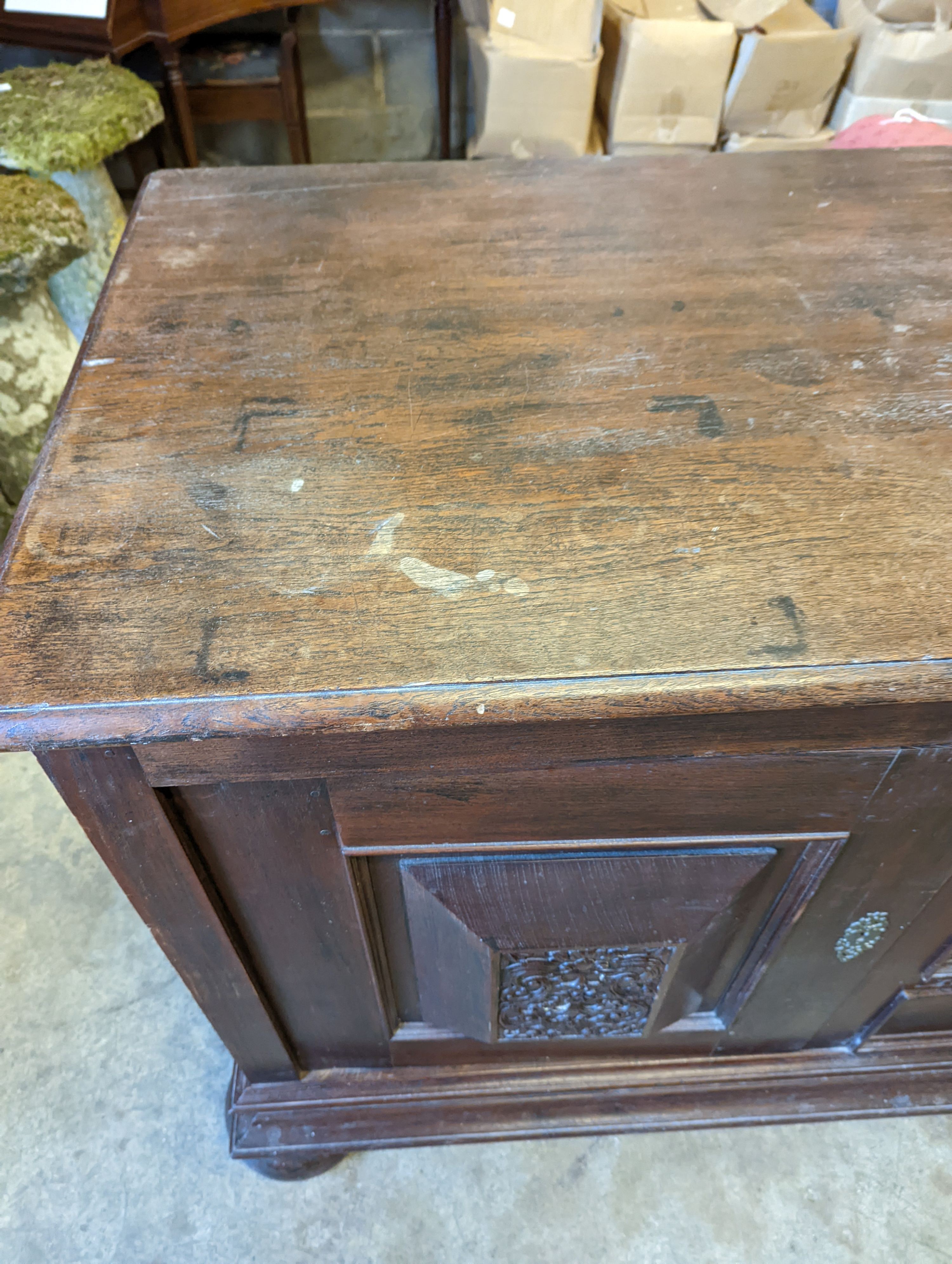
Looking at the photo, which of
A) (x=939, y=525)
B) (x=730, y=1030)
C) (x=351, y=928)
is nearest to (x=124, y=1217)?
(x=351, y=928)

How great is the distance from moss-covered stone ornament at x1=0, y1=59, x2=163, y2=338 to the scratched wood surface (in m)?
0.98

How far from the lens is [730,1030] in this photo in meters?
Result: 0.87

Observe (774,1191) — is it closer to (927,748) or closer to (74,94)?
(927,748)

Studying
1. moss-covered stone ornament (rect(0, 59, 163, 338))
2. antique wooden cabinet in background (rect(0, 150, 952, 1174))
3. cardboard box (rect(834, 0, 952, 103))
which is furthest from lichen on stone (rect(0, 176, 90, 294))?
cardboard box (rect(834, 0, 952, 103))

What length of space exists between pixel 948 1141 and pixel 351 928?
842 mm

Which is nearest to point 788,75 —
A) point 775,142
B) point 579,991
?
point 775,142

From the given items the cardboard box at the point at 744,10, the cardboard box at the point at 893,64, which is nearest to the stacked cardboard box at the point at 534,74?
the cardboard box at the point at 744,10

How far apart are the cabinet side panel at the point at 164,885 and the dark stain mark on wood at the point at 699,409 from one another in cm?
47

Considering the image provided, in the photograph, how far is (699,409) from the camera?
0.65 meters

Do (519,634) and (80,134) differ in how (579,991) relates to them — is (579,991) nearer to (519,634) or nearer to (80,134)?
(519,634)

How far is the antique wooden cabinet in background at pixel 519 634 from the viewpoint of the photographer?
1.64ft

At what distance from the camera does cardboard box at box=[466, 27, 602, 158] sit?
1812mm

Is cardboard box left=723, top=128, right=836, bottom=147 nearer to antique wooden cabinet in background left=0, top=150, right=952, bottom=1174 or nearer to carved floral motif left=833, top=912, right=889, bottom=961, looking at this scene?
antique wooden cabinet in background left=0, top=150, right=952, bottom=1174

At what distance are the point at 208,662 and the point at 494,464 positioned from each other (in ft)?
0.85
